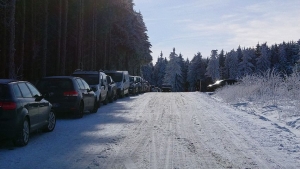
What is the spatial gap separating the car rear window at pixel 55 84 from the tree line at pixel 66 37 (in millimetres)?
7003

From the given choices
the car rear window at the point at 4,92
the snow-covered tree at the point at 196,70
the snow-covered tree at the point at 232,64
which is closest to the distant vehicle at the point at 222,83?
the car rear window at the point at 4,92

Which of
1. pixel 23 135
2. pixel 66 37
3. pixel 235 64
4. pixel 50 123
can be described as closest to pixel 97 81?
pixel 50 123

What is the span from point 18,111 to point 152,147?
10.6 feet

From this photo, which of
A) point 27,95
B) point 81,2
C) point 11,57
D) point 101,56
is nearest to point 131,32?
point 101,56

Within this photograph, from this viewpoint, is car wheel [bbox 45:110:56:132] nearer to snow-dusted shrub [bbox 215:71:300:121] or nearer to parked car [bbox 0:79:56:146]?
parked car [bbox 0:79:56:146]

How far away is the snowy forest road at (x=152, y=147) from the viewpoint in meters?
7.76

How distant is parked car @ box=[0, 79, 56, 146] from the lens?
29.0 feet

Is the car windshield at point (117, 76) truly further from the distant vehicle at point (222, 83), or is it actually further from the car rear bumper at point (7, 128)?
the car rear bumper at point (7, 128)

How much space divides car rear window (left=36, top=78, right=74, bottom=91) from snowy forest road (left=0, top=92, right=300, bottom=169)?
1.69 metres

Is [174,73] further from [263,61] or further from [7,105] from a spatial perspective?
[7,105]

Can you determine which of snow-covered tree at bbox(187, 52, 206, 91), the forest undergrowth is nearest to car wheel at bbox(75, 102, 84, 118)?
the forest undergrowth

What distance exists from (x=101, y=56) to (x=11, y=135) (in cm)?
4191

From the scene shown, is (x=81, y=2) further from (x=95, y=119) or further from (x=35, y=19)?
(x=95, y=119)

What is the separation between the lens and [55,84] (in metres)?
15.3
